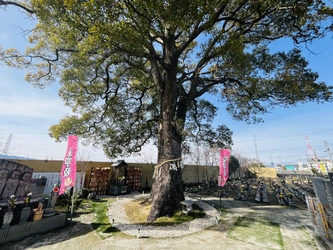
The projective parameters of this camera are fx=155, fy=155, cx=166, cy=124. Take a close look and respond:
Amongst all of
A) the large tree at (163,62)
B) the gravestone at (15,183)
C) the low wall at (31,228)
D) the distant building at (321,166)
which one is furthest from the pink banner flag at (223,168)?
the distant building at (321,166)

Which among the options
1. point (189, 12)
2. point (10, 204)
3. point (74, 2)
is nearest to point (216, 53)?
point (189, 12)

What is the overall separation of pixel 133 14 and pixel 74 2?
1396 millimetres

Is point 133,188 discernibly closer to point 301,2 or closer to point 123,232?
point 123,232

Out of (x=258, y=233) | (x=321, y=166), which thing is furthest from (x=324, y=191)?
(x=321, y=166)

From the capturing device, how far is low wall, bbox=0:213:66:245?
11.6ft

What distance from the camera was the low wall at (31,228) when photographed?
3.55m

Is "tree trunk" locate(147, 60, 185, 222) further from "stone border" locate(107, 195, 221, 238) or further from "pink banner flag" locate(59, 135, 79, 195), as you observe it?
"pink banner flag" locate(59, 135, 79, 195)

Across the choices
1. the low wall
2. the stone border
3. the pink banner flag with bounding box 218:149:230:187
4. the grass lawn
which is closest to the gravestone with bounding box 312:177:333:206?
the grass lawn

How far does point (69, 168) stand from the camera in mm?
4918

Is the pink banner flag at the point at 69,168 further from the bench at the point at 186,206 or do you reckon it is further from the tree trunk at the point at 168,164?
the bench at the point at 186,206

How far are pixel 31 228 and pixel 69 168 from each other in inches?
64.0

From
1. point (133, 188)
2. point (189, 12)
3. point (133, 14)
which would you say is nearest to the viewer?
point (189, 12)

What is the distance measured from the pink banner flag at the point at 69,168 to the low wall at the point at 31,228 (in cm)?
73

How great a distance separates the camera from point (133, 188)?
10906mm
